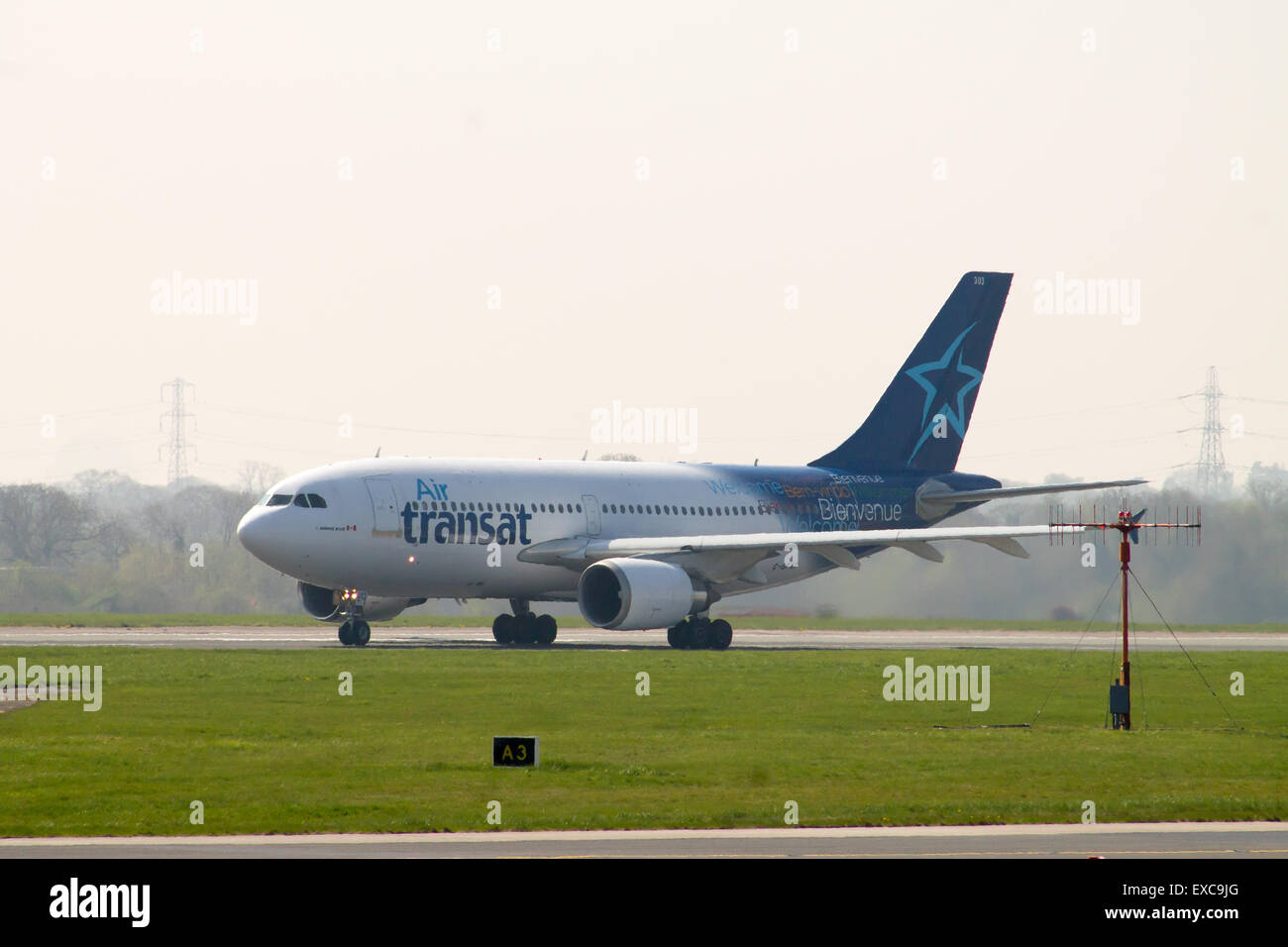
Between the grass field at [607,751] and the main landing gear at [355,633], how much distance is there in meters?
8.58

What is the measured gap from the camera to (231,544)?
109875 mm

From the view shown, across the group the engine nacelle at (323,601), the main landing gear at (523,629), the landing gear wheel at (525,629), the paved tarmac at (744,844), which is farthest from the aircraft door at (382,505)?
the paved tarmac at (744,844)

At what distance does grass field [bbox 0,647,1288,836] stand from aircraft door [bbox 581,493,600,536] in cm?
1273

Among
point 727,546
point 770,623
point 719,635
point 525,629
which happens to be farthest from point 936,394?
point 525,629

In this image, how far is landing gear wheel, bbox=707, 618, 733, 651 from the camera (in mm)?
53156

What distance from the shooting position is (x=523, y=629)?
54.7m

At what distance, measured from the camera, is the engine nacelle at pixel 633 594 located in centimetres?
4994

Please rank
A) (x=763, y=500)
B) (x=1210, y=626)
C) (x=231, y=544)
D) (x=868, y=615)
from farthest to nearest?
(x=231, y=544), (x=1210, y=626), (x=868, y=615), (x=763, y=500)

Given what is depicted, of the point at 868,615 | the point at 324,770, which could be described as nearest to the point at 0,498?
the point at 868,615

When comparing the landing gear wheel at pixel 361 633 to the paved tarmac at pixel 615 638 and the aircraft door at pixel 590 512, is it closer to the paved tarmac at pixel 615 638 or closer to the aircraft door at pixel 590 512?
the paved tarmac at pixel 615 638

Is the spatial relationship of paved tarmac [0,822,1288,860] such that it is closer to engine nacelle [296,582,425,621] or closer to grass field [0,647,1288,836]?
grass field [0,647,1288,836]
